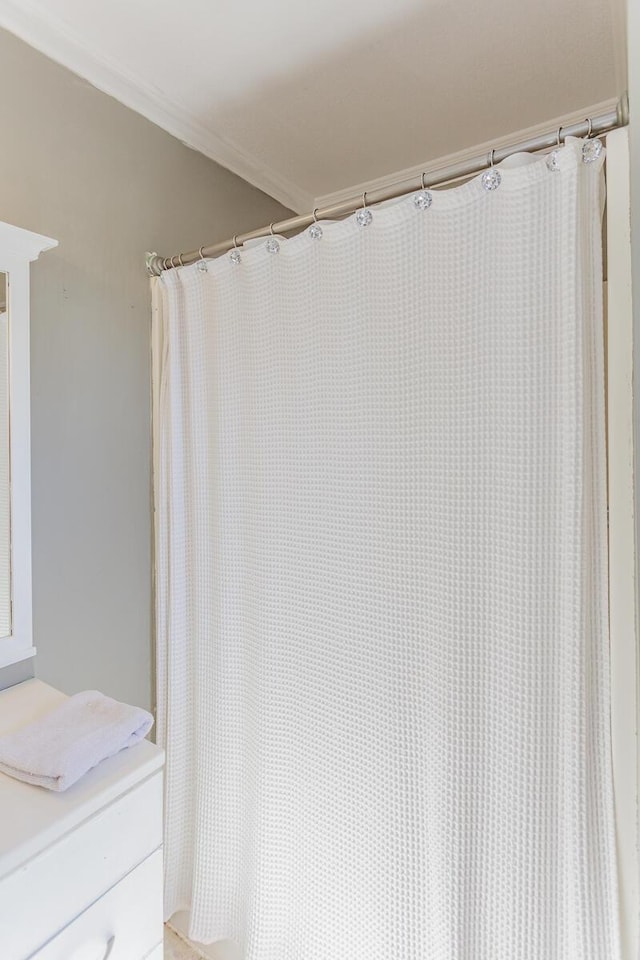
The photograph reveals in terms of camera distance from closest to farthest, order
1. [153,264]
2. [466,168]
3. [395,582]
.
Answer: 1. [466,168]
2. [395,582]
3. [153,264]

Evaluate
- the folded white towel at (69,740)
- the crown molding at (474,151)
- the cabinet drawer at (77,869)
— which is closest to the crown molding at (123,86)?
the crown molding at (474,151)

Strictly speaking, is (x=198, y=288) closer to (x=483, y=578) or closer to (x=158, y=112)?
(x=158, y=112)

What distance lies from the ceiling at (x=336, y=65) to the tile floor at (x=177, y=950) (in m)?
2.41

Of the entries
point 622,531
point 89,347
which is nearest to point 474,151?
point 89,347

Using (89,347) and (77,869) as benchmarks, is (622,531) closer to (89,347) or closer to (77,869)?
(77,869)

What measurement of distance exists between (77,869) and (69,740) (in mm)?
186

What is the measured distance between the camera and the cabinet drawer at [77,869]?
2.33 ft

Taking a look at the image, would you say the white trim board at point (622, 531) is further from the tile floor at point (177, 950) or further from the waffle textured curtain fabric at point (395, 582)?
the tile floor at point (177, 950)

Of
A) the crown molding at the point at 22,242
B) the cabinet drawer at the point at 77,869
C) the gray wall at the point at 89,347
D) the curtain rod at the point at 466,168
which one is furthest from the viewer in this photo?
the gray wall at the point at 89,347

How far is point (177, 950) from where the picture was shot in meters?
1.52

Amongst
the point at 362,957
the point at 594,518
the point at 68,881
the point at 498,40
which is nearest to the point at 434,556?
the point at 594,518

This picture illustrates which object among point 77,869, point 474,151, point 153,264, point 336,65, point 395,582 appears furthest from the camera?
point 474,151

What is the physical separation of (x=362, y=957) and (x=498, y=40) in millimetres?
2177

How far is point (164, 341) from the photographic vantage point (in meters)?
1.49
